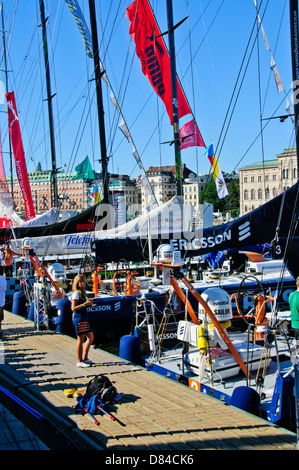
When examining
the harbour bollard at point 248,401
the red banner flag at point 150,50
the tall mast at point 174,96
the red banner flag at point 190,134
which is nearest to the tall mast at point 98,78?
the red banner flag at point 190,134

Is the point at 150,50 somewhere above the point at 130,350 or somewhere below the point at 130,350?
above

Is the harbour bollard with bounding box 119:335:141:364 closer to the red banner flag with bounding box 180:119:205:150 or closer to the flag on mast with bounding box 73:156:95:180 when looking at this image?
the red banner flag with bounding box 180:119:205:150

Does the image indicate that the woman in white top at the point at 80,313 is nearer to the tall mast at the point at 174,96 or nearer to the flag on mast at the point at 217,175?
the tall mast at the point at 174,96

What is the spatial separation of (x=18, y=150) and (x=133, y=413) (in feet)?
68.0

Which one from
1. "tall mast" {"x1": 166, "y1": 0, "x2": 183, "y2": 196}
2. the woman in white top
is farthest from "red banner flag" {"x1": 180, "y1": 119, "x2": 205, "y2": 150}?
the woman in white top

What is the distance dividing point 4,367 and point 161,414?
306cm

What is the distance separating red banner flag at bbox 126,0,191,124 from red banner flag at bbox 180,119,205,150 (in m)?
0.83

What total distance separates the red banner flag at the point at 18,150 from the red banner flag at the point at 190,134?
11322mm

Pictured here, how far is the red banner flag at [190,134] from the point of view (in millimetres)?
15125

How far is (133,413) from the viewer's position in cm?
563

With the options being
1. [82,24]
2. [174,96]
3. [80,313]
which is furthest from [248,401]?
[82,24]

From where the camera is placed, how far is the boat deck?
4.86 meters

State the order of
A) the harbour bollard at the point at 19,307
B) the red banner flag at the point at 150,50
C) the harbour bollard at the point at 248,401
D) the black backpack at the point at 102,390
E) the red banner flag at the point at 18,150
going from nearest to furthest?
the black backpack at the point at 102,390 → the harbour bollard at the point at 248,401 → the harbour bollard at the point at 19,307 → the red banner flag at the point at 150,50 → the red banner flag at the point at 18,150

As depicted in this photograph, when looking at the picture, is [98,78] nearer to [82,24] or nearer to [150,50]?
[82,24]
